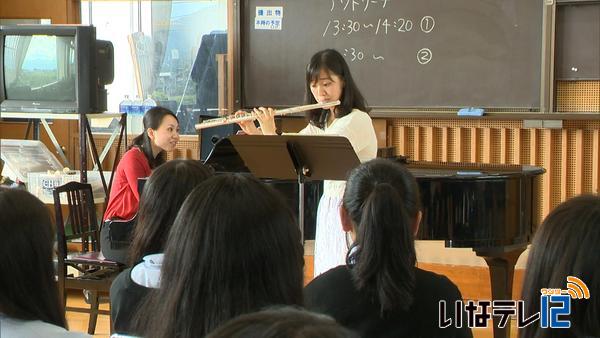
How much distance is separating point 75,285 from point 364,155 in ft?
5.44

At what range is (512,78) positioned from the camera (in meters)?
4.91

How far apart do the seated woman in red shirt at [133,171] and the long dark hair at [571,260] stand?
3.02 meters

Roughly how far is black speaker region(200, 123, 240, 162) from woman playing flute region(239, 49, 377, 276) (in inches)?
60.5

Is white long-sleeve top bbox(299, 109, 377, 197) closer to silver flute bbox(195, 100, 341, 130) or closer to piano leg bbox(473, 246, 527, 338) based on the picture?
silver flute bbox(195, 100, 341, 130)

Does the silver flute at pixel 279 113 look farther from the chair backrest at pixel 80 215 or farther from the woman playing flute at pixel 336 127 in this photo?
the chair backrest at pixel 80 215

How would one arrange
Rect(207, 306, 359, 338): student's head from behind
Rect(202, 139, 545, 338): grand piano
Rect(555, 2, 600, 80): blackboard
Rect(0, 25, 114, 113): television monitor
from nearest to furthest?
Rect(207, 306, 359, 338): student's head from behind
Rect(202, 139, 545, 338): grand piano
Rect(555, 2, 600, 80): blackboard
Rect(0, 25, 114, 113): television monitor

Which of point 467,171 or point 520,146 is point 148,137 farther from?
point 520,146

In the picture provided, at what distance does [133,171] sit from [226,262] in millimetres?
3130

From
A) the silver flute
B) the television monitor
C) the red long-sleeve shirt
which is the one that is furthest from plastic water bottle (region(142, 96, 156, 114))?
the silver flute

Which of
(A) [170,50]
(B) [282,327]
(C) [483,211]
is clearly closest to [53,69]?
(A) [170,50]

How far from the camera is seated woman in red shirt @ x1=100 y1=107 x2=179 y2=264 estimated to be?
14.2ft

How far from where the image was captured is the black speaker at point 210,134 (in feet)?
17.2

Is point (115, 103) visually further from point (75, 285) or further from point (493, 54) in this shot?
point (493, 54)

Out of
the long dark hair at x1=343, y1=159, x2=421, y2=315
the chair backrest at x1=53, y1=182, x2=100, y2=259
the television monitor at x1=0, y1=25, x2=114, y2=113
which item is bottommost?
the chair backrest at x1=53, y1=182, x2=100, y2=259
